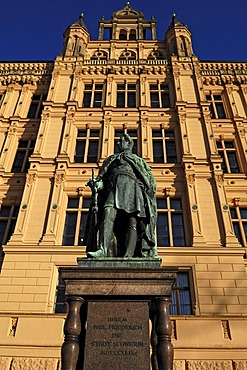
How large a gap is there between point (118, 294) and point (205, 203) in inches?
477

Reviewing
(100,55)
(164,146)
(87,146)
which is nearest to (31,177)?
(87,146)

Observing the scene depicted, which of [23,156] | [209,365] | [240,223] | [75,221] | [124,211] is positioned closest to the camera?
[124,211]

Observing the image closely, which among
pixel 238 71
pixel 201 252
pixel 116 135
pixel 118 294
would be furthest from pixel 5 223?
pixel 238 71

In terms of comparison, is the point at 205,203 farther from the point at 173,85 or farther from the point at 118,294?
the point at 118,294

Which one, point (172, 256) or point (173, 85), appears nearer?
point (172, 256)

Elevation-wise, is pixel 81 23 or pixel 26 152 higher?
pixel 81 23

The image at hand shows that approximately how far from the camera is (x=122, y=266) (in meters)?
6.45

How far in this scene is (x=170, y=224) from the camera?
677 inches

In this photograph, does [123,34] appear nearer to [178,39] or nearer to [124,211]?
[178,39]

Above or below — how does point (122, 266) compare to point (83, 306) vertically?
above

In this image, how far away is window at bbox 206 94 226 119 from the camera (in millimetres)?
23828

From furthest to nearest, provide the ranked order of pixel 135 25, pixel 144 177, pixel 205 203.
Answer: pixel 135 25 → pixel 205 203 → pixel 144 177

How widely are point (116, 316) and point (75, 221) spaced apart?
39.2 ft

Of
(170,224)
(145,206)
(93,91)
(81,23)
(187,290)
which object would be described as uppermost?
(81,23)
